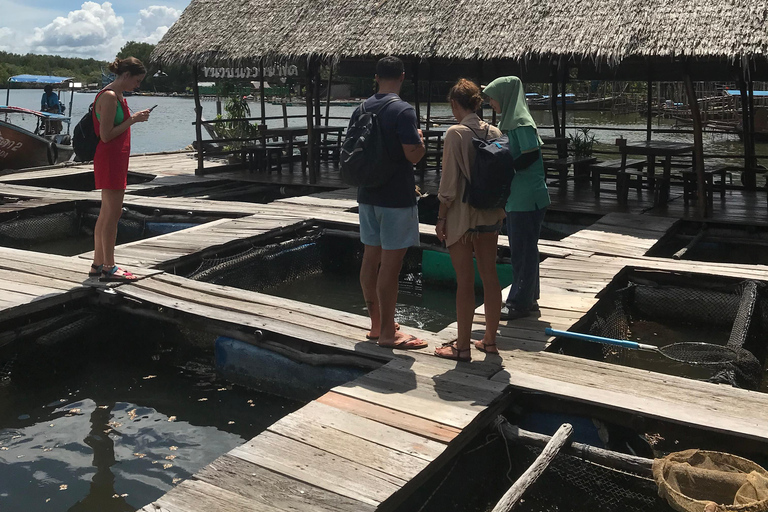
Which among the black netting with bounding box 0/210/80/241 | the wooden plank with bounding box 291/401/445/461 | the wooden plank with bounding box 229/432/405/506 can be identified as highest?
the black netting with bounding box 0/210/80/241

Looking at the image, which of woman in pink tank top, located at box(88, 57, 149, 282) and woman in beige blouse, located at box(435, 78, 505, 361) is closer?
woman in beige blouse, located at box(435, 78, 505, 361)

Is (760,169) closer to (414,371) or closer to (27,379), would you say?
(414,371)

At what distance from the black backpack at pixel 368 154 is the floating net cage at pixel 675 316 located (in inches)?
81.6

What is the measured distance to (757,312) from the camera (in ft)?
19.8

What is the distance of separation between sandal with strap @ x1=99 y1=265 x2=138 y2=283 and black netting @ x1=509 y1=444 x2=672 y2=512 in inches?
137

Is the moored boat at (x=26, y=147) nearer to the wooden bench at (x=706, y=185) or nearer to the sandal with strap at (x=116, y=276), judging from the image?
the sandal with strap at (x=116, y=276)

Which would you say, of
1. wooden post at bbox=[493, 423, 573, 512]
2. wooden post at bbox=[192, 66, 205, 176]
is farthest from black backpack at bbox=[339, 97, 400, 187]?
wooden post at bbox=[192, 66, 205, 176]

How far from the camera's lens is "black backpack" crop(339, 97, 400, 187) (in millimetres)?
4008

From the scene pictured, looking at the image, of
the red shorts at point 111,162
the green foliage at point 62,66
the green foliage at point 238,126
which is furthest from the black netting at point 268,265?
the green foliage at point 62,66

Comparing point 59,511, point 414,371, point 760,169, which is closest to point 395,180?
point 414,371

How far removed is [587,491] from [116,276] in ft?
12.9

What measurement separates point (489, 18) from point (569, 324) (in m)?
6.19

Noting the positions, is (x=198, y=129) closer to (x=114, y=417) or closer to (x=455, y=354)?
(x=114, y=417)

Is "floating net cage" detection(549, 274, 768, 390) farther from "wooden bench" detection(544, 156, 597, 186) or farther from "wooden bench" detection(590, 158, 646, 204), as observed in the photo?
"wooden bench" detection(544, 156, 597, 186)
